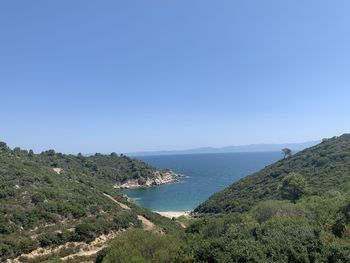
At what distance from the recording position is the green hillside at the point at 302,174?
64.6 m

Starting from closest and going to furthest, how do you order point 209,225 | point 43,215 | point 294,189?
1. point 209,225
2. point 43,215
3. point 294,189

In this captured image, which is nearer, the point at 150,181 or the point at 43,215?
the point at 43,215

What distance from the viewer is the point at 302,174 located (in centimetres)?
7856

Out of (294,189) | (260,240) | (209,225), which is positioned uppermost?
(260,240)

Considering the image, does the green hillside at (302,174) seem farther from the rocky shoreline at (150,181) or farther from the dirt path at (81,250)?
the rocky shoreline at (150,181)

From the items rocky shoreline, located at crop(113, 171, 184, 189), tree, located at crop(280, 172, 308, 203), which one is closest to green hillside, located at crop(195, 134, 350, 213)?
tree, located at crop(280, 172, 308, 203)

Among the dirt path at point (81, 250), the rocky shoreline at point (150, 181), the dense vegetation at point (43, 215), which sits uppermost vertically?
the dense vegetation at point (43, 215)

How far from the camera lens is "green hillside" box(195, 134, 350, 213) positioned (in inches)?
2544

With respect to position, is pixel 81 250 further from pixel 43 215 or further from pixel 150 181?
pixel 150 181

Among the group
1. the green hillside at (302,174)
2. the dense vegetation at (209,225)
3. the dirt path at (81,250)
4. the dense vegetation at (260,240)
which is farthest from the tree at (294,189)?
the dirt path at (81,250)

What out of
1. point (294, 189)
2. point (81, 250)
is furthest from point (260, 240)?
point (294, 189)

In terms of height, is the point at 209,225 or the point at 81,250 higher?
the point at 209,225

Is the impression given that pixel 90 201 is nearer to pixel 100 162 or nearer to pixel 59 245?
pixel 59 245

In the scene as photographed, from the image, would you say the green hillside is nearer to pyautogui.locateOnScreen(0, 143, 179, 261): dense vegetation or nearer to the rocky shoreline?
pyautogui.locateOnScreen(0, 143, 179, 261): dense vegetation
